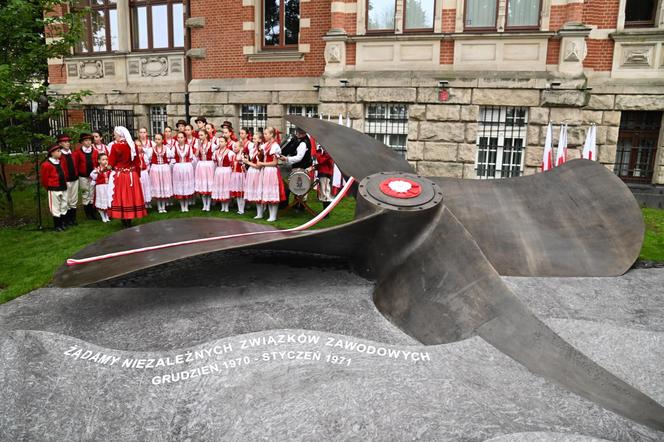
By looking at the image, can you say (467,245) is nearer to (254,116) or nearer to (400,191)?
(400,191)

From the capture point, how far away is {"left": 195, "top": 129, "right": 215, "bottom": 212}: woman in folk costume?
9.66m

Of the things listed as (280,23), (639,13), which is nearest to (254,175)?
(280,23)

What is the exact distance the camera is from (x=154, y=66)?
47.4ft

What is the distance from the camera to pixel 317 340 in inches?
142

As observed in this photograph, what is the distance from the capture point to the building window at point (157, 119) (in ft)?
48.4

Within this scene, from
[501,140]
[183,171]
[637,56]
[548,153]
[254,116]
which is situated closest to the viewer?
[183,171]

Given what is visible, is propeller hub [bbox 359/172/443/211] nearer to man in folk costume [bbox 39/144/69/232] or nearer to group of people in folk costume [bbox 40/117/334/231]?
group of people in folk costume [bbox 40/117/334/231]

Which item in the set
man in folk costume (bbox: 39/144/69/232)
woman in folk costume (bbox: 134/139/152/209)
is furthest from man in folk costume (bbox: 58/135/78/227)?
woman in folk costume (bbox: 134/139/152/209)

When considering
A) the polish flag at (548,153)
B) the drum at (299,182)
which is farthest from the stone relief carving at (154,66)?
the polish flag at (548,153)

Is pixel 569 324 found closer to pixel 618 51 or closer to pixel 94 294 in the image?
pixel 94 294

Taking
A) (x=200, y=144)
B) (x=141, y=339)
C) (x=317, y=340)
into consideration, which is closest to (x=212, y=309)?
(x=141, y=339)

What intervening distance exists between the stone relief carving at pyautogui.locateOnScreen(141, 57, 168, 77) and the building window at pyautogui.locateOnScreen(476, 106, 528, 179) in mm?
8849

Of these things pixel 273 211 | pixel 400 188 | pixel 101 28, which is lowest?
pixel 273 211

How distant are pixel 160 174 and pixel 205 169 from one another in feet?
2.73
